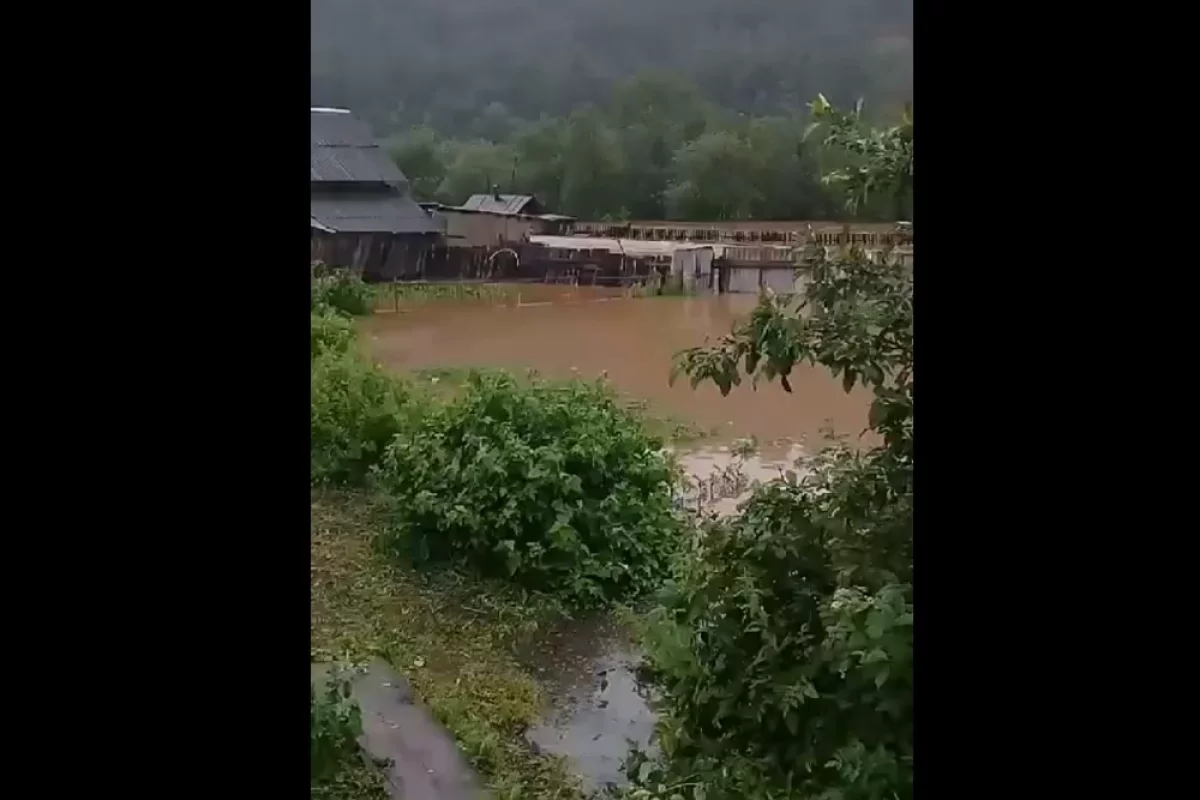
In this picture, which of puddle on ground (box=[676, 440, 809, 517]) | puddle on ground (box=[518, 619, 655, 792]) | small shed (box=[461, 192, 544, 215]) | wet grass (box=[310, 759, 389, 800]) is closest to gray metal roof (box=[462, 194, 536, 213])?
small shed (box=[461, 192, 544, 215])

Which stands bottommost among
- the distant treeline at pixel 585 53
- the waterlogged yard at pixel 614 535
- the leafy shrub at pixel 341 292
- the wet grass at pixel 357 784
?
the wet grass at pixel 357 784

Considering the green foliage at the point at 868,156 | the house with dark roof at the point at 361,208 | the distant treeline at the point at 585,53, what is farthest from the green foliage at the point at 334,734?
the green foliage at the point at 868,156

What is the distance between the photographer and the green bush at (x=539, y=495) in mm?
1175

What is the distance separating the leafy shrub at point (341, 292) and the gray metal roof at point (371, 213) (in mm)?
41

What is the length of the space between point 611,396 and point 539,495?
4.9 inches

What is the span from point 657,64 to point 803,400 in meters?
0.34

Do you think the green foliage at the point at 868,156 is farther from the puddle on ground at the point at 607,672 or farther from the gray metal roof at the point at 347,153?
the gray metal roof at the point at 347,153

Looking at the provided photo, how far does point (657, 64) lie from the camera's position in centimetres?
114

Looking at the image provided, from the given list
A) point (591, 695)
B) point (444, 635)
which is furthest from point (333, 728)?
point (591, 695)

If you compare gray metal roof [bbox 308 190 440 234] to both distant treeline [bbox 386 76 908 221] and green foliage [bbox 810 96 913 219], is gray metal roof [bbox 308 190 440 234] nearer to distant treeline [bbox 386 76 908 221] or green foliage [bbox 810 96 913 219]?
distant treeline [bbox 386 76 908 221]

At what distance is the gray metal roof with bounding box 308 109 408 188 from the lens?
42.6 inches
